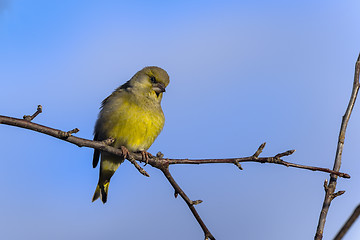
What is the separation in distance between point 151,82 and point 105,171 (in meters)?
1.79

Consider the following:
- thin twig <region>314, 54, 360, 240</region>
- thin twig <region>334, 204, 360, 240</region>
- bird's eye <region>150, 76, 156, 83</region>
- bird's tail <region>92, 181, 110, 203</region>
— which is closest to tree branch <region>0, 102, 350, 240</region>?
thin twig <region>314, 54, 360, 240</region>

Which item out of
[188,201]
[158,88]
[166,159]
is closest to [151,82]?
[158,88]

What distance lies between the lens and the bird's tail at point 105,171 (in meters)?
7.83

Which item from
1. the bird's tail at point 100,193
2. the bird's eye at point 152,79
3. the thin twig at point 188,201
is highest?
the bird's eye at point 152,79

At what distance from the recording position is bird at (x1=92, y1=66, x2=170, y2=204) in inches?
265

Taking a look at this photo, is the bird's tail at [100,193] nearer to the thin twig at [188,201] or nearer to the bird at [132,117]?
the bird at [132,117]

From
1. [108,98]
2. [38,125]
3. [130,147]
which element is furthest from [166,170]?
[108,98]

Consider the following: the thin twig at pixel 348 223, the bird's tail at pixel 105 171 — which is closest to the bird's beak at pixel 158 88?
the bird's tail at pixel 105 171

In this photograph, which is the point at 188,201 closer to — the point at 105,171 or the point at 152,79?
the point at 152,79

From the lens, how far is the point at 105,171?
794 cm

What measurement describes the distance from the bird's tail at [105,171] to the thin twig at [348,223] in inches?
232

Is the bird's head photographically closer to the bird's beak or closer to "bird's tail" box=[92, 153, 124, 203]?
the bird's beak

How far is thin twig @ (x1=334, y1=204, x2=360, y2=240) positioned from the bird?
409 cm

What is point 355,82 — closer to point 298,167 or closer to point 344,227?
point 298,167
